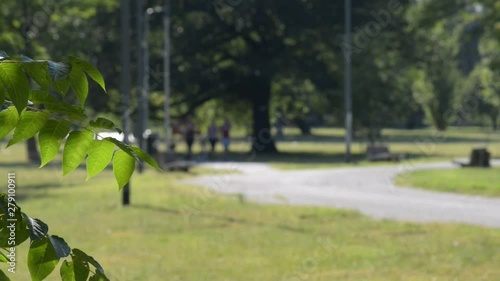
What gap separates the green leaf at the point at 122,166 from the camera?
2.87 meters

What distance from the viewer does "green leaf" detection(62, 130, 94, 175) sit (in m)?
A: 2.86

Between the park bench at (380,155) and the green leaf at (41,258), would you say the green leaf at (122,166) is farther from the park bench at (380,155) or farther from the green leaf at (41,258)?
the park bench at (380,155)

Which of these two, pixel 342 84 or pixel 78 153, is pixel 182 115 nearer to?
pixel 342 84

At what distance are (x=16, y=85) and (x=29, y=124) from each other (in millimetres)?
219

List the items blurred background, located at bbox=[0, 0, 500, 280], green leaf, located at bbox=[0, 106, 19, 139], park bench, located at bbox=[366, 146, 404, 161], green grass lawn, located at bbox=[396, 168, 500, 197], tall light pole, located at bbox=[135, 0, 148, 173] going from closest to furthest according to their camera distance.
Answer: green leaf, located at bbox=[0, 106, 19, 139] < blurred background, located at bbox=[0, 0, 500, 280] < green grass lawn, located at bbox=[396, 168, 500, 197] < tall light pole, located at bbox=[135, 0, 148, 173] < park bench, located at bbox=[366, 146, 404, 161]

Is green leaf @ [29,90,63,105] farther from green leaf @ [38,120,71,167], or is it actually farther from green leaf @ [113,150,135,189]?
green leaf @ [113,150,135,189]

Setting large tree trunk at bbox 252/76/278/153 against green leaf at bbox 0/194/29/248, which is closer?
green leaf at bbox 0/194/29/248

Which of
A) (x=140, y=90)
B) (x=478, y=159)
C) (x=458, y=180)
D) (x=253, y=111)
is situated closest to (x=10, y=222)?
(x=458, y=180)

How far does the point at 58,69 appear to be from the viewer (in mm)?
2703

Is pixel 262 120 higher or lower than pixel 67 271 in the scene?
lower

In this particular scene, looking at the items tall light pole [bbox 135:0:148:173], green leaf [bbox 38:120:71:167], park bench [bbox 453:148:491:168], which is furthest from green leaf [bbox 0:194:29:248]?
park bench [bbox 453:148:491:168]

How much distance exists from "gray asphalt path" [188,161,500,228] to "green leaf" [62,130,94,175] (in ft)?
52.0

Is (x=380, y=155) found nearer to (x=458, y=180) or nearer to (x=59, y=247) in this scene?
(x=458, y=180)

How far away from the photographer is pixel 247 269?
517 inches
